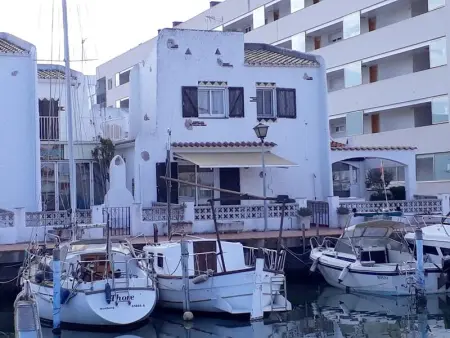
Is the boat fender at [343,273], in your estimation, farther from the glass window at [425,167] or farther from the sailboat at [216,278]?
the glass window at [425,167]

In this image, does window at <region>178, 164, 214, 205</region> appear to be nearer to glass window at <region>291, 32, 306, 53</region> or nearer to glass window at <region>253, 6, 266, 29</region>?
glass window at <region>291, 32, 306, 53</region>

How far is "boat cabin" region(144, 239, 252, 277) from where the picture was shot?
73.9ft

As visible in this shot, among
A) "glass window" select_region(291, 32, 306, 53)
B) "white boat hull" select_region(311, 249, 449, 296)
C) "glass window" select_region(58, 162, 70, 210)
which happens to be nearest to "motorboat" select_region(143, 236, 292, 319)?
"white boat hull" select_region(311, 249, 449, 296)

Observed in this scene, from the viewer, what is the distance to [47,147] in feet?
111

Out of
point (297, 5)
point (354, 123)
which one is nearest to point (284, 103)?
point (354, 123)

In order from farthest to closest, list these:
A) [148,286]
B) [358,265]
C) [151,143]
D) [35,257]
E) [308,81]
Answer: [308,81] < [151,143] < [358,265] < [35,257] < [148,286]

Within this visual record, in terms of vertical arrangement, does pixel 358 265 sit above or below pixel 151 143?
below

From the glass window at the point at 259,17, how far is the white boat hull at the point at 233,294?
35817mm

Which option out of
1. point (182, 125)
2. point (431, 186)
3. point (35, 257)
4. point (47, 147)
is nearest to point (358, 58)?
point (431, 186)

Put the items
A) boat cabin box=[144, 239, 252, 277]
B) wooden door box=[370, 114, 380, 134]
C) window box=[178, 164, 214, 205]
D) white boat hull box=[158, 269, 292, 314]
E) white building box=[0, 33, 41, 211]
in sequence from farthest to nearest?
1. wooden door box=[370, 114, 380, 134]
2. window box=[178, 164, 214, 205]
3. white building box=[0, 33, 41, 211]
4. boat cabin box=[144, 239, 252, 277]
5. white boat hull box=[158, 269, 292, 314]

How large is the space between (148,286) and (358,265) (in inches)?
309

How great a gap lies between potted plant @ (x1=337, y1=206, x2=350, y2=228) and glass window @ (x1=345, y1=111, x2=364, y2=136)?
16.0 meters

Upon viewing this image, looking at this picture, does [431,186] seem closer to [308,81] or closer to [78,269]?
[308,81]

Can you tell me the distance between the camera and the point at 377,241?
26.1 metres
